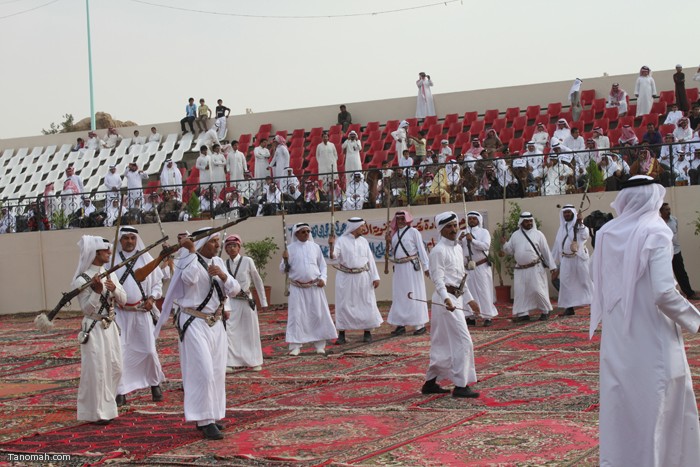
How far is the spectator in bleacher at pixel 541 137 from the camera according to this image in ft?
63.6

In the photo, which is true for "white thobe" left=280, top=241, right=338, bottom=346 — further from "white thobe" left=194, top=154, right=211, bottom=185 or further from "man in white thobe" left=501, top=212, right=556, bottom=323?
"white thobe" left=194, top=154, right=211, bottom=185

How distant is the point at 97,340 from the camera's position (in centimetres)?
815

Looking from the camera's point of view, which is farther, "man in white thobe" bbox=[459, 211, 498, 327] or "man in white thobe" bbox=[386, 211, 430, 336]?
"man in white thobe" bbox=[459, 211, 498, 327]

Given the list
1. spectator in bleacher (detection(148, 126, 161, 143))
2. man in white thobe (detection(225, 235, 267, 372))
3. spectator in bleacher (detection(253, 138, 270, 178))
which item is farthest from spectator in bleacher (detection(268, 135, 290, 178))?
man in white thobe (detection(225, 235, 267, 372))

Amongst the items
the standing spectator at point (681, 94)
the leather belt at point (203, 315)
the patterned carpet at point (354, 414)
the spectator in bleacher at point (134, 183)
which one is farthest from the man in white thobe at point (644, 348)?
the standing spectator at point (681, 94)

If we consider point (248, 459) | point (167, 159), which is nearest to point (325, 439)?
point (248, 459)

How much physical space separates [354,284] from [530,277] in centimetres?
262

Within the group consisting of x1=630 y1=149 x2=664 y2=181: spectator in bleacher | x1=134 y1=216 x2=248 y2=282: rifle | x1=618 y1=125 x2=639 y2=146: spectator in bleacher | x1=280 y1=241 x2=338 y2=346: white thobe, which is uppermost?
x1=618 y1=125 x2=639 y2=146: spectator in bleacher

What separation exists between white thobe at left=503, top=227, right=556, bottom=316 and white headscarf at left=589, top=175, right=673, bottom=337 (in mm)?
8790

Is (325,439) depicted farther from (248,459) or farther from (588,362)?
(588,362)

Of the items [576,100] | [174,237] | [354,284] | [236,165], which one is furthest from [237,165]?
[354,284]

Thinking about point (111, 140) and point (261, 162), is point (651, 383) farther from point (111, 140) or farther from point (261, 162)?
point (111, 140)

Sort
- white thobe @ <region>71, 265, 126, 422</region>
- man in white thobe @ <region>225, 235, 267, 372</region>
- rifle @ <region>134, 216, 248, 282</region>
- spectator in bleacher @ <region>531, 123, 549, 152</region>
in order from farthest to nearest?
spectator in bleacher @ <region>531, 123, 549, 152</region> < man in white thobe @ <region>225, 235, 267, 372</region> < white thobe @ <region>71, 265, 126, 422</region> < rifle @ <region>134, 216, 248, 282</region>

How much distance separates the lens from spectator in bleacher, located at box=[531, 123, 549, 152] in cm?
1939
